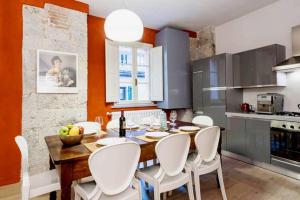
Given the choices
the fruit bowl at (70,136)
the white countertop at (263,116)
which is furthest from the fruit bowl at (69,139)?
the white countertop at (263,116)

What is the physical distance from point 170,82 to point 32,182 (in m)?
3.08

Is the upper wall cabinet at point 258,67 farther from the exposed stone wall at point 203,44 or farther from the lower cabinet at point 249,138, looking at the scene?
the exposed stone wall at point 203,44

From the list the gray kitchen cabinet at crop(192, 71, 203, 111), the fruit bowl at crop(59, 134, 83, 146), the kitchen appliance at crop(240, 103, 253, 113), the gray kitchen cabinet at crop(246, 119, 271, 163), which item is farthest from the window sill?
the fruit bowl at crop(59, 134, 83, 146)

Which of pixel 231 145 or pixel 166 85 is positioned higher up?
pixel 166 85

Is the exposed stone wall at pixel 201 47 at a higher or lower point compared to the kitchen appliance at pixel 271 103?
higher

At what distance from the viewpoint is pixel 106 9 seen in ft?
11.0

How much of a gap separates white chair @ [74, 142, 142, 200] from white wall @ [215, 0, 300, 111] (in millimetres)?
2960

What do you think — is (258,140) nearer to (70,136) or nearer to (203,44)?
(203,44)

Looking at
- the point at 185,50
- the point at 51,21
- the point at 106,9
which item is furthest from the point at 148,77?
the point at 51,21

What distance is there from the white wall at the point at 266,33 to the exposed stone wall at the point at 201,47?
179mm

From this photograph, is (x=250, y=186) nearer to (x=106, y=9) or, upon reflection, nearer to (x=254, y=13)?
(x=254, y=13)

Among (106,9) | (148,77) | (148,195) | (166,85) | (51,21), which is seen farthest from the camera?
(148,77)

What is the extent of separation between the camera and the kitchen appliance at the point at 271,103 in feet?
9.87

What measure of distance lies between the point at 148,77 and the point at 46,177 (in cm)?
311
